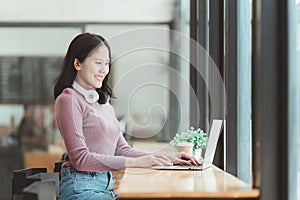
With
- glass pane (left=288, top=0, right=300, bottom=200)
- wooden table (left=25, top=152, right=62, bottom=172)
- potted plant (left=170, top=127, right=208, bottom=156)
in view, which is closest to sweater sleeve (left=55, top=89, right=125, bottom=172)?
potted plant (left=170, top=127, right=208, bottom=156)

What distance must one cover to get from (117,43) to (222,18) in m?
1.13

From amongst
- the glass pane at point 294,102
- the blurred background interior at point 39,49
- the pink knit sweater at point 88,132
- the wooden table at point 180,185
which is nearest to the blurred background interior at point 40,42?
the blurred background interior at point 39,49

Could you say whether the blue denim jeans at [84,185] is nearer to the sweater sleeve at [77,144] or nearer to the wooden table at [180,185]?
the sweater sleeve at [77,144]

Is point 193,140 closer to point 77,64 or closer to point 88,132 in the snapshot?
point 88,132

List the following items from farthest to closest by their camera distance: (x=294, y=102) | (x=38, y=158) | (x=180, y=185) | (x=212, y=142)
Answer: (x=38, y=158) < (x=212, y=142) < (x=180, y=185) < (x=294, y=102)

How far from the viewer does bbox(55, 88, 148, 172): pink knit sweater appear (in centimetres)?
286

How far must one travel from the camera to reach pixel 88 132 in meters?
2.97

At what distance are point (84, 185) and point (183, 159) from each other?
18.4 inches

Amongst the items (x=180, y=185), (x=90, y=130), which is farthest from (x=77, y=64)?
(x=180, y=185)

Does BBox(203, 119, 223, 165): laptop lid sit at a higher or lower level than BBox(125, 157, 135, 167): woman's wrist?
higher

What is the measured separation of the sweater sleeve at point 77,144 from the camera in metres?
2.86

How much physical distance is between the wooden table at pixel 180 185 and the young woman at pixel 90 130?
0.16 m

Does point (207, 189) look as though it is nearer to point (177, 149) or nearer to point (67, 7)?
point (177, 149)

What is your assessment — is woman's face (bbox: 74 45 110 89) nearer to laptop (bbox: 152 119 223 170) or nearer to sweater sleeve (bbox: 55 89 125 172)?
sweater sleeve (bbox: 55 89 125 172)
